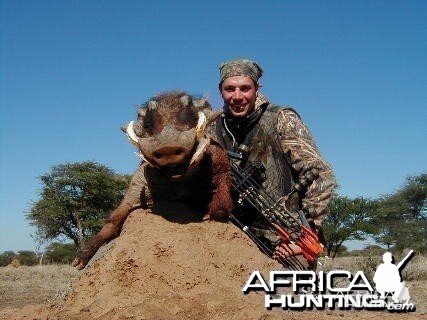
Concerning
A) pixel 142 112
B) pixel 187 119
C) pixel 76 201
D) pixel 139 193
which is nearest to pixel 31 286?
pixel 139 193

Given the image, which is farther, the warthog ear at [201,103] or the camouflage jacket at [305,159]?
the camouflage jacket at [305,159]

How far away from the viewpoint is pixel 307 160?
5.82 metres

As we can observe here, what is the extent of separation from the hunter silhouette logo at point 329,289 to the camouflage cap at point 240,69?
2114mm

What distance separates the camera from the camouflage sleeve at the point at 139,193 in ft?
15.3

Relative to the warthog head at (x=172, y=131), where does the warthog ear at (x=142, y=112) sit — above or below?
above

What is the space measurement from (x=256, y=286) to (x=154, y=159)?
3.62ft

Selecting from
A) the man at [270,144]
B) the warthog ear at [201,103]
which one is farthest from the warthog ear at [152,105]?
the man at [270,144]

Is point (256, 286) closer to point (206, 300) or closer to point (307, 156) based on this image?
point (206, 300)

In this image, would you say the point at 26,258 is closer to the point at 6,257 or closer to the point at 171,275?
the point at 6,257

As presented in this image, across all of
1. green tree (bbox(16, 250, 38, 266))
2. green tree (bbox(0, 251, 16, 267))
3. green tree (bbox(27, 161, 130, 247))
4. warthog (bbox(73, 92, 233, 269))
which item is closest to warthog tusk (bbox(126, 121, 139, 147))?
warthog (bbox(73, 92, 233, 269))

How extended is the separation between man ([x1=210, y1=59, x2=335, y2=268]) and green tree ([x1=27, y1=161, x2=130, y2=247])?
77.4 feet

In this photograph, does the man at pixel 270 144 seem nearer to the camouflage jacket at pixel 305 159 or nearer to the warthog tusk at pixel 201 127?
the camouflage jacket at pixel 305 159

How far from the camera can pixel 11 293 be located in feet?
41.7

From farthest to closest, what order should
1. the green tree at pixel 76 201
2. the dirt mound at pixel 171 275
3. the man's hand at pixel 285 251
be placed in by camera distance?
the green tree at pixel 76 201 → the man's hand at pixel 285 251 → the dirt mound at pixel 171 275
